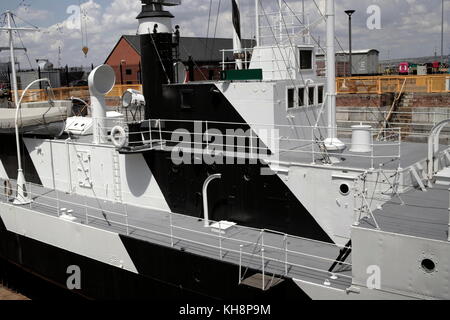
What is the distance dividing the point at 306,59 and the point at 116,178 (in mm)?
6659

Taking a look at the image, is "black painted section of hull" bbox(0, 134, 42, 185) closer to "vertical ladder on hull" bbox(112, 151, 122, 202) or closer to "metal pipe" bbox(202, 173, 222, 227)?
"vertical ladder on hull" bbox(112, 151, 122, 202)

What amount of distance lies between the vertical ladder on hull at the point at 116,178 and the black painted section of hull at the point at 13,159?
4529 mm

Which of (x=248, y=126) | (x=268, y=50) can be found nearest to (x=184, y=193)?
(x=248, y=126)

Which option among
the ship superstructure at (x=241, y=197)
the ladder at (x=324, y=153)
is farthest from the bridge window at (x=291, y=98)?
the ladder at (x=324, y=153)

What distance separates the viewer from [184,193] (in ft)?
42.4

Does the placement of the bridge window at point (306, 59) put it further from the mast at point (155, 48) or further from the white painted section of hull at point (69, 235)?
the white painted section of hull at point (69, 235)

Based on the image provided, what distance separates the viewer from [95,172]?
1515cm

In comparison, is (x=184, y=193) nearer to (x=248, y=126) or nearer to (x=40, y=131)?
(x=248, y=126)

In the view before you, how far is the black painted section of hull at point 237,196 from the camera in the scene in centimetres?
1094

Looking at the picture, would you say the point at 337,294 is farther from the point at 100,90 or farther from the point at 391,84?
the point at 391,84

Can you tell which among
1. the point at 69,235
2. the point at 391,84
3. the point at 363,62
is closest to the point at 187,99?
the point at 69,235

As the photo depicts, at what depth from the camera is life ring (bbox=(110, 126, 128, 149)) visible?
13148 millimetres

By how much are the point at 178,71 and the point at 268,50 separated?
3346 millimetres
